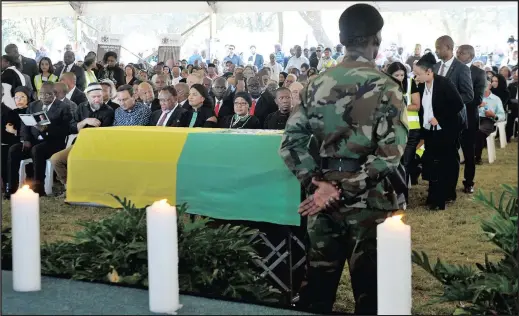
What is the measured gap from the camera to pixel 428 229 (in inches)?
253

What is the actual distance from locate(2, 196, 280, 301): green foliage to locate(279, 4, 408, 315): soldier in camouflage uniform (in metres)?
0.28

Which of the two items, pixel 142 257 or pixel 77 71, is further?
pixel 77 71

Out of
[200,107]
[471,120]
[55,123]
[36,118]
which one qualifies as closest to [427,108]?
[471,120]

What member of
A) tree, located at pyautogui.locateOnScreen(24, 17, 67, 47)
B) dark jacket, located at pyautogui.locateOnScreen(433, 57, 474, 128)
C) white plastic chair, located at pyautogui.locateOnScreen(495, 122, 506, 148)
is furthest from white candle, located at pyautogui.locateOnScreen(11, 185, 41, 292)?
tree, located at pyautogui.locateOnScreen(24, 17, 67, 47)

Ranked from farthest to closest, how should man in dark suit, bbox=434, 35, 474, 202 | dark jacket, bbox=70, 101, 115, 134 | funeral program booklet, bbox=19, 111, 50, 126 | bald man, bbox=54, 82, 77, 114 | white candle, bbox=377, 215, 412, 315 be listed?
bald man, bbox=54, 82, 77, 114 → funeral program booklet, bbox=19, 111, 50, 126 → dark jacket, bbox=70, 101, 115, 134 → man in dark suit, bbox=434, 35, 474, 202 → white candle, bbox=377, 215, 412, 315

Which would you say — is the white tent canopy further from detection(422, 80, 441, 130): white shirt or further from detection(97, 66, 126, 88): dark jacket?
detection(422, 80, 441, 130): white shirt

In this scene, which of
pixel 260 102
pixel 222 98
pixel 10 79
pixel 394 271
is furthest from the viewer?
pixel 10 79

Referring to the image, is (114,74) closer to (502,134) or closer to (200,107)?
(200,107)

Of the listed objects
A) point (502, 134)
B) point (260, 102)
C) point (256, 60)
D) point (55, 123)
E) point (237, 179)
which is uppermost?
point (256, 60)

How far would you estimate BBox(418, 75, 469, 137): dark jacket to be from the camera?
270 inches

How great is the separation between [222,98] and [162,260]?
7431 millimetres

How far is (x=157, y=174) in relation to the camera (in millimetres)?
3736

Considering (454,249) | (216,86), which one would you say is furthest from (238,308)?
(216,86)

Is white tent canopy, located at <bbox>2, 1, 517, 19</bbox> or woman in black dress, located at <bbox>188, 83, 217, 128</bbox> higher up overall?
white tent canopy, located at <bbox>2, 1, 517, 19</bbox>
